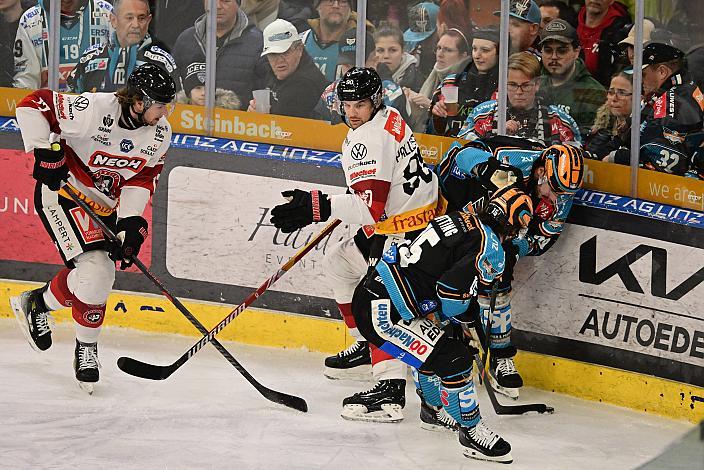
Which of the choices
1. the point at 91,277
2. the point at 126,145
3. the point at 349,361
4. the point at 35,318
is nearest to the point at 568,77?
the point at 349,361

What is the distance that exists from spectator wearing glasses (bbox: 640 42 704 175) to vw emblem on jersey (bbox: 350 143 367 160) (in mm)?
1210

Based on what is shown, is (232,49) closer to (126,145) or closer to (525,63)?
(126,145)

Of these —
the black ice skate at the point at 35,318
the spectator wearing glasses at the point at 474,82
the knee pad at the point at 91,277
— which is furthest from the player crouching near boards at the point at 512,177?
the black ice skate at the point at 35,318

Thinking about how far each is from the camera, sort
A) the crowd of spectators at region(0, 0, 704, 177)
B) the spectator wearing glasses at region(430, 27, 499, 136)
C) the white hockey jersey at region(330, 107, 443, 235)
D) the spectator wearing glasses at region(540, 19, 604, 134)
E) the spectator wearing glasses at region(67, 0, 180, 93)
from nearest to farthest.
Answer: the white hockey jersey at region(330, 107, 443, 235) < the crowd of spectators at region(0, 0, 704, 177) < the spectator wearing glasses at region(540, 19, 604, 134) < the spectator wearing glasses at region(430, 27, 499, 136) < the spectator wearing glasses at region(67, 0, 180, 93)

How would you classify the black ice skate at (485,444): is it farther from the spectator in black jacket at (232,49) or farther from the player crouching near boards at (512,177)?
the spectator in black jacket at (232,49)

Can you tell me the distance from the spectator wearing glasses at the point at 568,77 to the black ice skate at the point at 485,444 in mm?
1559

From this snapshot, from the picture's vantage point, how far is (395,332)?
3.82 metres

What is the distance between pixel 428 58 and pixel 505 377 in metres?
1.48

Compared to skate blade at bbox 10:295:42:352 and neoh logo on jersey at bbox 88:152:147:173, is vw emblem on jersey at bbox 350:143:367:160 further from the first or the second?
skate blade at bbox 10:295:42:352

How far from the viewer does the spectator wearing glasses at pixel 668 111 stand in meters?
4.43

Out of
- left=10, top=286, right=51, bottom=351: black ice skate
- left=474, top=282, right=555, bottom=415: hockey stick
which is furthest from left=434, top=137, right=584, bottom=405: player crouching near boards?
left=10, top=286, right=51, bottom=351: black ice skate

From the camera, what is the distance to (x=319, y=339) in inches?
206

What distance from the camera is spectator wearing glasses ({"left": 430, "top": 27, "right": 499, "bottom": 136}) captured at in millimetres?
5000

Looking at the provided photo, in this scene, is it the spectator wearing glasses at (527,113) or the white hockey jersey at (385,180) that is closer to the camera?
the white hockey jersey at (385,180)
